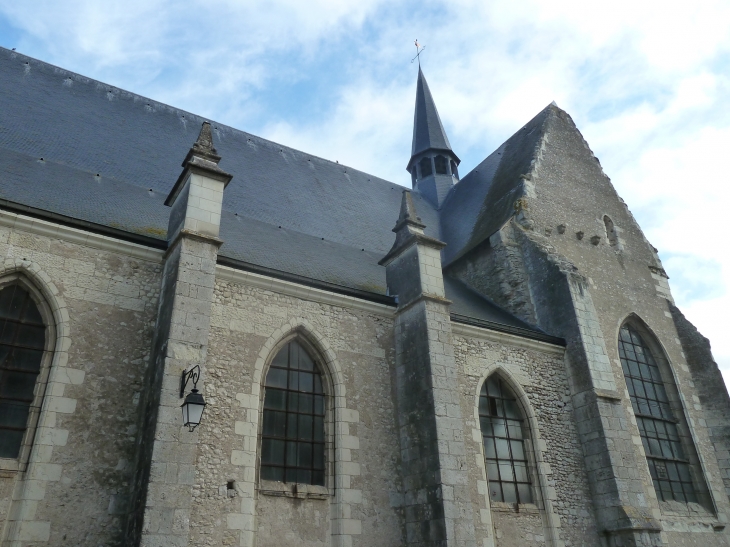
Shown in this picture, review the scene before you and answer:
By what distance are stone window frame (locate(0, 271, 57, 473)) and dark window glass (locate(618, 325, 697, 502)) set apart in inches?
354

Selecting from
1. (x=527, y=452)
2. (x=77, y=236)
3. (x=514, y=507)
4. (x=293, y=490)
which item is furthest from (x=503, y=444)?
(x=77, y=236)

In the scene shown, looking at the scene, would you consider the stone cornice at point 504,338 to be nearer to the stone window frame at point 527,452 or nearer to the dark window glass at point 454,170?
the stone window frame at point 527,452

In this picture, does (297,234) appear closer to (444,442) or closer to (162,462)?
(444,442)

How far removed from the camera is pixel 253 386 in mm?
6930

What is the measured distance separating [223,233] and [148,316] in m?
2.38

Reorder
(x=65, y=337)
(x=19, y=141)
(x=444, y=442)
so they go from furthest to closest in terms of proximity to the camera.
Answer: (x=19, y=141) → (x=444, y=442) → (x=65, y=337)

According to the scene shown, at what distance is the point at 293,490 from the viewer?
6770 mm

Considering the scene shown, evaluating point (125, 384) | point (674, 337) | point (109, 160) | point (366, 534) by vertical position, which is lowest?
point (366, 534)

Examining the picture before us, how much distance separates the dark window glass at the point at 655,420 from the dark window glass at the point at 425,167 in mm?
8390

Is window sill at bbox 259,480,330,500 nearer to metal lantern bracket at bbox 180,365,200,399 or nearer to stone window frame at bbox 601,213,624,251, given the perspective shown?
metal lantern bracket at bbox 180,365,200,399

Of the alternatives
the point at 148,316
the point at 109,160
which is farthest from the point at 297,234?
the point at 148,316

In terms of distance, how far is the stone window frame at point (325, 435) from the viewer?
21.9 feet

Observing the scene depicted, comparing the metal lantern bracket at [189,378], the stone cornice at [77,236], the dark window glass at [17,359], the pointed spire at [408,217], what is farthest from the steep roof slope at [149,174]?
the metal lantern bracket at [189,378]

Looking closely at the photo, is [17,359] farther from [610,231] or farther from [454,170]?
[454,170]
